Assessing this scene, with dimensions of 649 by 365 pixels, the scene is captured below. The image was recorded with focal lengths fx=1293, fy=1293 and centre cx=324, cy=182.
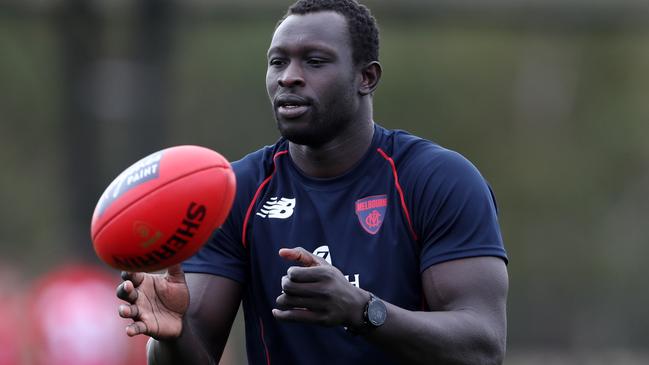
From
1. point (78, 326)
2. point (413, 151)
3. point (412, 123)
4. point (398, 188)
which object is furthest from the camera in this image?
point (412, 123)

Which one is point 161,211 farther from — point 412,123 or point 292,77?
point 412,123

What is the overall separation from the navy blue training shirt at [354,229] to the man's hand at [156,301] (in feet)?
1.57

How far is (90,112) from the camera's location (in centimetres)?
1908

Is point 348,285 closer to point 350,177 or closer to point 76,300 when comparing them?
point 350,177

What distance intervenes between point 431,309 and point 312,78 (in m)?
1.08

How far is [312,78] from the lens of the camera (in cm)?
539

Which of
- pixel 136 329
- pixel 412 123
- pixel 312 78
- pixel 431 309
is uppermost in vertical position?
pixel 312 78

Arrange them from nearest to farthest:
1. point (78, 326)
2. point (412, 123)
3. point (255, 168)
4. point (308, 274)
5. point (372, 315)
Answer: point (308, 274) < point (372, 315) < point (255, 168) < point (78, 326) < point (412, 123)

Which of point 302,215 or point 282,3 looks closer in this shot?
point 302,215

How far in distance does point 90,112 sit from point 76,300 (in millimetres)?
5841

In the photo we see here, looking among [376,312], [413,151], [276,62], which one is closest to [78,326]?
[276,62]

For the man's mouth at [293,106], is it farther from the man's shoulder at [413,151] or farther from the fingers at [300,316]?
the fingers at [300,316]

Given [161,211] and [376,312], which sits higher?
[161,211]

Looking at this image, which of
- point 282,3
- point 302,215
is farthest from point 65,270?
point 302,215
